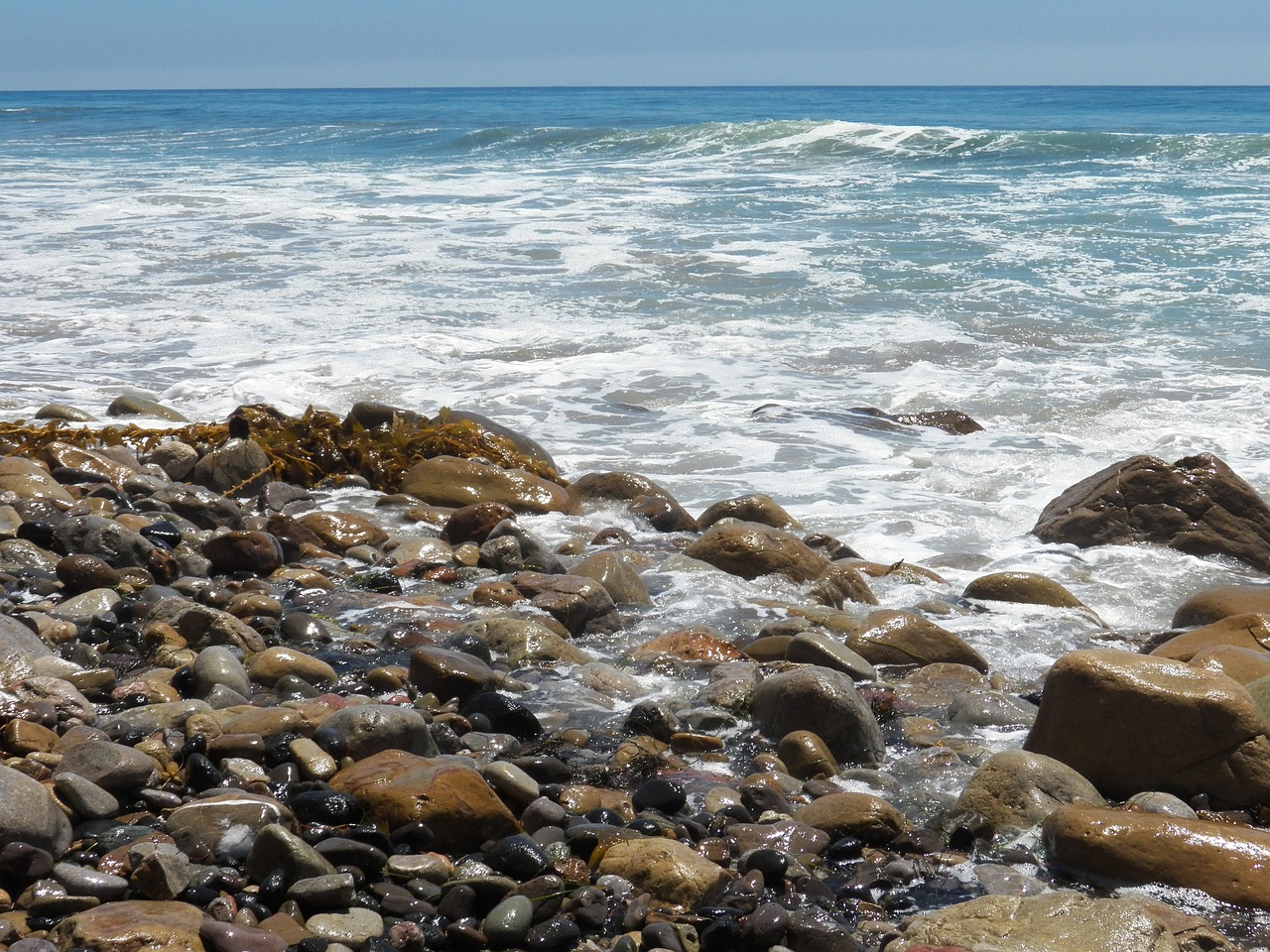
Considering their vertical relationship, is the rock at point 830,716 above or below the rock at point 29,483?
below

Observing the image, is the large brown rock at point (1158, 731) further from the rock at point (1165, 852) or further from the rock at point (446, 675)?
the rock at point (446, 675)

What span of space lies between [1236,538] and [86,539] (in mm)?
5740

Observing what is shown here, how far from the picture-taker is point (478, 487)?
265 inches

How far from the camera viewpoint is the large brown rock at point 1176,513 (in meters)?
6.36

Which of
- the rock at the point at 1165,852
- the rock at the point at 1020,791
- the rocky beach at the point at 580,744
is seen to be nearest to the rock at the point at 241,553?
the rocky beach at the point at 580,744

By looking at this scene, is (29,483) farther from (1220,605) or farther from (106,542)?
(1220,605)

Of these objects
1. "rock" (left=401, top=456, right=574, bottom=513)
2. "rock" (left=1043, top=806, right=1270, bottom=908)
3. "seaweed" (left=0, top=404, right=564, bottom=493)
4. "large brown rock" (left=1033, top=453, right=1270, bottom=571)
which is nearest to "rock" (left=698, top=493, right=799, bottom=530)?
"rock" (left=401, top=456, right=574, bottom=513)

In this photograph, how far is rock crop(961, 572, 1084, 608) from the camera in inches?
216

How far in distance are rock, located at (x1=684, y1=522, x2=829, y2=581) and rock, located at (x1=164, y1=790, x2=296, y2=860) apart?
124 inches

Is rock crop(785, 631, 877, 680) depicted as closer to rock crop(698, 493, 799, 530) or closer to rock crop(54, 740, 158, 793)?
rock crop(698, 493, 799, 530)

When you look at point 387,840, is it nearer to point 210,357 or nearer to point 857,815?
point 857,815

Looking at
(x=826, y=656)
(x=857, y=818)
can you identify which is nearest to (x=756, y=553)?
(x=826, y=656)

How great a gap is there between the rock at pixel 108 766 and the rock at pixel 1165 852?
2.39 metres

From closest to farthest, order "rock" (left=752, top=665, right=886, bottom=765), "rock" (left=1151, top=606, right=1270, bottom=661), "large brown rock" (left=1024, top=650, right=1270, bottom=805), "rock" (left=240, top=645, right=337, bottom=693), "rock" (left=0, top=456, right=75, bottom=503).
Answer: "large brown rock" (left=1024, top=650, right=1270, bottom=805) → "rock" (left=752, top=665, right=886, bottom=765) → "rock" (left=240, top=645, right=337, bottom=693) → "rock" (left=1151, top=606, right=1270, bottom=661) → "rock" (left=0, top=456, right=75, bottom=503)
